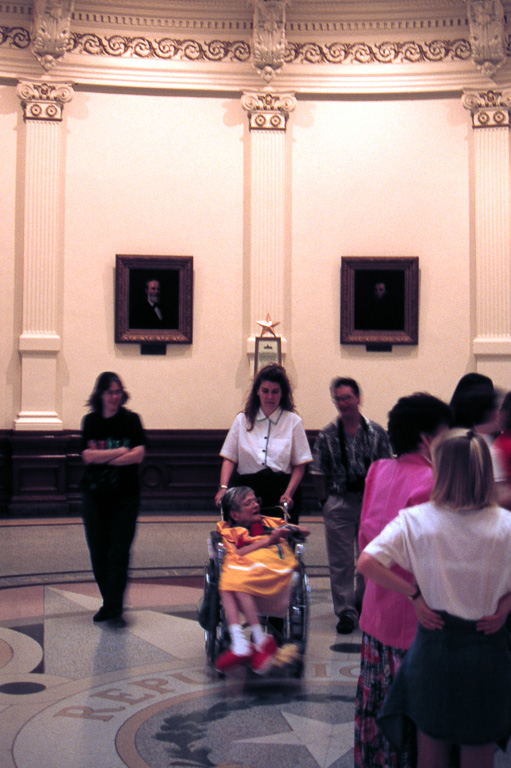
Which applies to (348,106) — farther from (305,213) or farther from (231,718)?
(231,718)

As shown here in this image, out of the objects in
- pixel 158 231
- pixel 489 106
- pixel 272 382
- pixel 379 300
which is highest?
pixel 489 106

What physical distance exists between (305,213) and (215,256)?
4.31ft

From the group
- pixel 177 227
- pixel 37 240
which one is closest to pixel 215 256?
pixel 177 227

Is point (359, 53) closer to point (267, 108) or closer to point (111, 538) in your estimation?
point (267, 108)

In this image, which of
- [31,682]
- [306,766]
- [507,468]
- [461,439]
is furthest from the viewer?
[31,682]

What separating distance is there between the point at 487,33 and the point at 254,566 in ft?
29.3

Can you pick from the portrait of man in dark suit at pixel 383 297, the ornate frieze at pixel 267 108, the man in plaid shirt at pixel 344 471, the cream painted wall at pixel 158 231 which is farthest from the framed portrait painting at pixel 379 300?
the man in plaid shirt at pixel 344 471

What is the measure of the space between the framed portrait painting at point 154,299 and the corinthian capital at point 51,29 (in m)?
2.66

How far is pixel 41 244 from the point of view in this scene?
441 inches

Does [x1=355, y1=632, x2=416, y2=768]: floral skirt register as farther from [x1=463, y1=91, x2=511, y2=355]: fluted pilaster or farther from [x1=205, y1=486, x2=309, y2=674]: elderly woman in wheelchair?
[x1=463, y1=91, x2=511, y2=355]: fluted pilaster

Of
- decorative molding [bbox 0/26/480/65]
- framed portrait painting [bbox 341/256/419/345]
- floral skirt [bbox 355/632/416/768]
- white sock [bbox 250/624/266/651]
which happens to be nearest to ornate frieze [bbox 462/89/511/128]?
decorative molding [bbox 0/26/480/65]

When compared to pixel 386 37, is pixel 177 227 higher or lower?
lower

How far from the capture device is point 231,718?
416 cm

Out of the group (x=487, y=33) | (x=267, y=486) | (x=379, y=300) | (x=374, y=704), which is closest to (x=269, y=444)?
(x=267, y=486)
